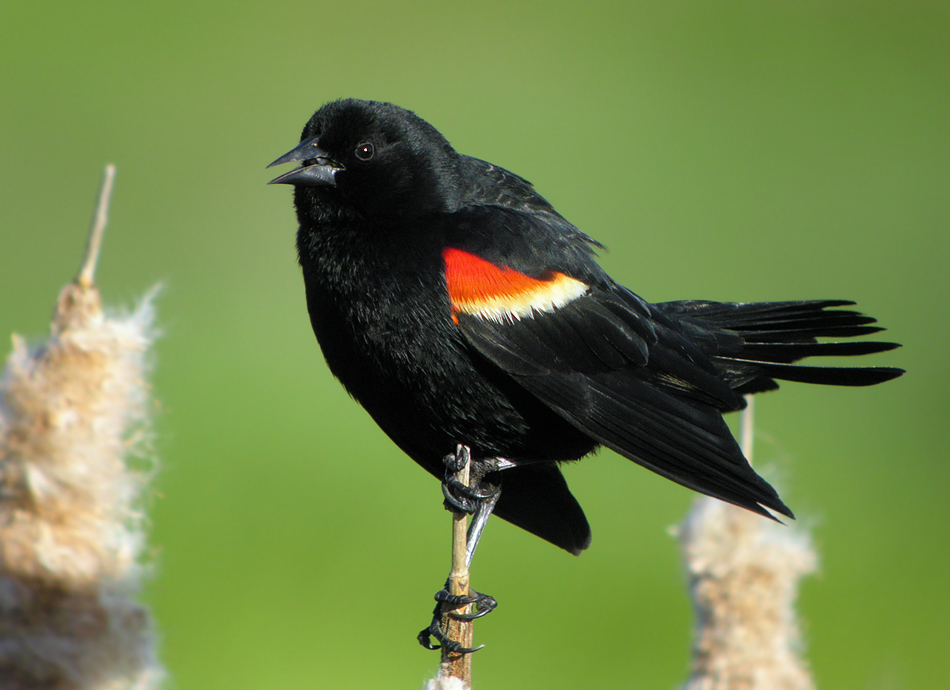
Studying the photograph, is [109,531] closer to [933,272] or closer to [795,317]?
[795,317]

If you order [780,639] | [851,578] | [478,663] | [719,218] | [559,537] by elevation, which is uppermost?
[719,218]

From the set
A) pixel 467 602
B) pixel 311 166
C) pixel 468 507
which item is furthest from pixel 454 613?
pixel 311 166

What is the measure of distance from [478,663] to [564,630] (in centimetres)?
45

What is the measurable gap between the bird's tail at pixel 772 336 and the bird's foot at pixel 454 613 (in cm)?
89

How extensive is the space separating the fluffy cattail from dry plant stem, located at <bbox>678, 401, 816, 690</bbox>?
1035 millimetres

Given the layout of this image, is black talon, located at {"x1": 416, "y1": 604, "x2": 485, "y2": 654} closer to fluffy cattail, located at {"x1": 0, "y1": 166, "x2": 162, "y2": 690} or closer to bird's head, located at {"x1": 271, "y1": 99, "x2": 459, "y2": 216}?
fluffy cattail, located at {"x1": 0, "y1": 166, "x2": 162, "y2": 690}

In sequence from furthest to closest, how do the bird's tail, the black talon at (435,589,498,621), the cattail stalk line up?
the bird's tail < the black talon at (435,589,498,621) < the cattail stalk

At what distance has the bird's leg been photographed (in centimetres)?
Result: 181

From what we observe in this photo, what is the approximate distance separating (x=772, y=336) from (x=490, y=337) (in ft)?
2.90

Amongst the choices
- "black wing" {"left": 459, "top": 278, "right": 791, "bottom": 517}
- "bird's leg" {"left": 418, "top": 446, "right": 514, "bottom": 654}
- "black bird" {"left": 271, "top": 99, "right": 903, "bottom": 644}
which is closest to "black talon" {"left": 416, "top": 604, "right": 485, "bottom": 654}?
"bird's leg" {"left": 418, "top": 446, "right": 514, "bottom": 654}

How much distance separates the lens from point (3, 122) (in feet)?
26.6

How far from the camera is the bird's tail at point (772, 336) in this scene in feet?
8.11

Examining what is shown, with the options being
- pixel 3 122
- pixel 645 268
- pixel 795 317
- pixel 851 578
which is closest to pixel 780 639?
pixel 795 317

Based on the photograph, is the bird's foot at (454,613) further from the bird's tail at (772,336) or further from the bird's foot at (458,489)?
the bird's tail at (772,336)
